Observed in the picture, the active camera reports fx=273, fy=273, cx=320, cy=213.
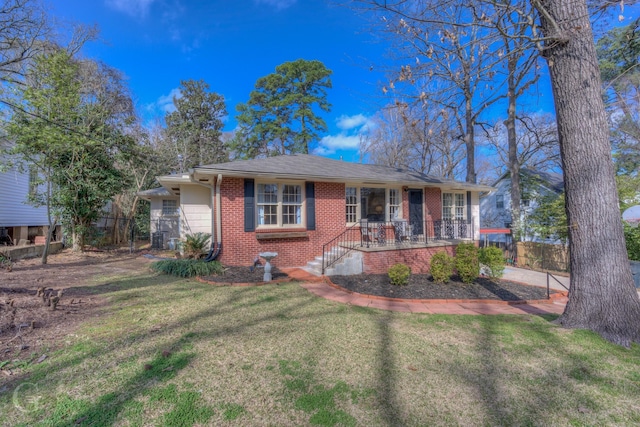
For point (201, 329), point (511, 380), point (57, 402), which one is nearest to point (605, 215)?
point (511, 380)

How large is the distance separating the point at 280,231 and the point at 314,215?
1.20 m

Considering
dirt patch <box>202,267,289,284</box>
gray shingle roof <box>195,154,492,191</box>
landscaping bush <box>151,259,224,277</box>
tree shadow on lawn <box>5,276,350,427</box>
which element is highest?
gray shingle roof <box>195,154,492,191</box>

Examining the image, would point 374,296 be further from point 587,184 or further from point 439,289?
point 587,184

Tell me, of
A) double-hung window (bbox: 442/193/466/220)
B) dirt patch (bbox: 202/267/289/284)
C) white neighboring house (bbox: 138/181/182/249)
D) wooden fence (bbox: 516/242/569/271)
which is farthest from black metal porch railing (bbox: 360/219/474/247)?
white neighboring house (bbox: 138/181/182/249)

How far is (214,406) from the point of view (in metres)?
2.19

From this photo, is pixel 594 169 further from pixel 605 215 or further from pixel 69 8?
pixel 69 8

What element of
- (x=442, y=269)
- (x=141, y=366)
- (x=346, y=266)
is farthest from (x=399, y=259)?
(x=141, y=366)

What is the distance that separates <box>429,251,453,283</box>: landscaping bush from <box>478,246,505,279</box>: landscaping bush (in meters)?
1.29

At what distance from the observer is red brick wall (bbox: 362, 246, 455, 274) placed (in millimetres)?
7668

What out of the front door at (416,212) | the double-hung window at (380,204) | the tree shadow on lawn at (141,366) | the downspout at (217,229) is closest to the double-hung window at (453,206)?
the front door at (416,212)

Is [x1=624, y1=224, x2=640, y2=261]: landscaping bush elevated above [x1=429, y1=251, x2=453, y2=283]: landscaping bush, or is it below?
above

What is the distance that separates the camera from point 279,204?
851cm

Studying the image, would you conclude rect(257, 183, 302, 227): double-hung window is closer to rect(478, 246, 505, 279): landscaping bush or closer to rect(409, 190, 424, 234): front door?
rect(409, 190, 424, 234): front door

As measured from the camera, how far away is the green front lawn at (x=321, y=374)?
2115 mm
